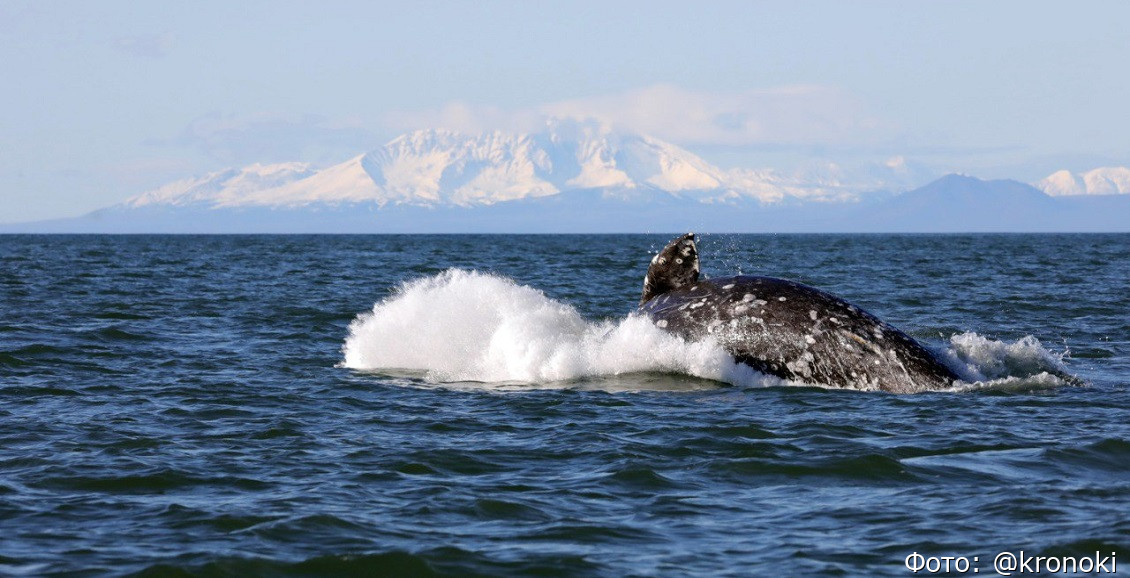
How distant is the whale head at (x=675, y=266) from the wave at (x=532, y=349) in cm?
62

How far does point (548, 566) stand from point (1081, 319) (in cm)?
2033

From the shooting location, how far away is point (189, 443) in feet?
40.5

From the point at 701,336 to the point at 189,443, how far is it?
6.49 m

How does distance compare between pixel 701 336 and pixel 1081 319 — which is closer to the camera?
pixel 701 336

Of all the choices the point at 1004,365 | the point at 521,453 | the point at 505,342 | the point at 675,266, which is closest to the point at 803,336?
the point at 675,266

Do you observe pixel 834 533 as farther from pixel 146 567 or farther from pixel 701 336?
pixel 701 336

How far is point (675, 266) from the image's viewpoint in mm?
17172

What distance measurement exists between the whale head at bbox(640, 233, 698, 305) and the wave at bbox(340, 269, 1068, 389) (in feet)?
2.03

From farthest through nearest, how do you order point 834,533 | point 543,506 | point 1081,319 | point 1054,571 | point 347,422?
point 1081,319 → point 347,422 → point 543,506 → point 834,533 → point 1054,571

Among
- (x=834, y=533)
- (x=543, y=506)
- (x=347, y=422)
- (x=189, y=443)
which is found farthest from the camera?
(x=347, y=422)

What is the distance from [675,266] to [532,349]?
7.13 ft

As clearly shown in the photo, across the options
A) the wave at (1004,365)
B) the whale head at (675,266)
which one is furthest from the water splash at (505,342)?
the wave at (1004,365)

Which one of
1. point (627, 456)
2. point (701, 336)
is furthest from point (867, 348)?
point (627, 456)

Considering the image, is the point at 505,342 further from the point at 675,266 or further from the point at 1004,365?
the point at 1004,365
